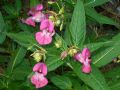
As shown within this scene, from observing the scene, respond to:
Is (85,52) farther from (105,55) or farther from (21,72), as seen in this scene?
(21,72)

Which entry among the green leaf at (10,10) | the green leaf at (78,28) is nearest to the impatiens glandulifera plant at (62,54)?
the green leaf at (78,28)

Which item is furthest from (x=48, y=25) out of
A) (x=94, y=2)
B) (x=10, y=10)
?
(x=10, y=10)

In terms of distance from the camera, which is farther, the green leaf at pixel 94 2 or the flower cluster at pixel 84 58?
the green leaf at pixel 94 2

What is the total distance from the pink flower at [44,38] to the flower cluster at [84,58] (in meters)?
0.20

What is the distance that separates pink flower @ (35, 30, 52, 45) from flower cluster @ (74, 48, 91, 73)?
8.0 inches

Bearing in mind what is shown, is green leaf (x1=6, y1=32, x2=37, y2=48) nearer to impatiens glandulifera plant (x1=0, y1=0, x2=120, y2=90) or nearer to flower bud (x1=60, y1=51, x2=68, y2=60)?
impatiens glandulifera plant (x1=0, y1=0, x2=120, y2=90)

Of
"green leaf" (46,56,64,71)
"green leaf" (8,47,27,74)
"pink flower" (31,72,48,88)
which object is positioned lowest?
"green leaf" (8,47,27,74)

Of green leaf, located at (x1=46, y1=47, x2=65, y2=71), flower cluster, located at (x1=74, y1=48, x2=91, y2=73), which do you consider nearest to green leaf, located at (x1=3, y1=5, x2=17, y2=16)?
green leaf, located at (x1=46, y1=47, x2=65, y2=71)

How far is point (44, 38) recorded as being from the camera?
2.14 metres

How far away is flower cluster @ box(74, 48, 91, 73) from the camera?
2043mm

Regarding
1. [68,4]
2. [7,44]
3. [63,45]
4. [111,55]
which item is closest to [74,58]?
[63,45]

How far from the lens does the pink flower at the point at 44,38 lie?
2.15m

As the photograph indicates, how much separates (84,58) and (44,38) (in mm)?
285

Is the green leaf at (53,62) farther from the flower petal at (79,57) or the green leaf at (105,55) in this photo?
the green leaf at (105,55)
